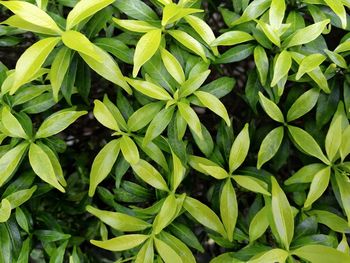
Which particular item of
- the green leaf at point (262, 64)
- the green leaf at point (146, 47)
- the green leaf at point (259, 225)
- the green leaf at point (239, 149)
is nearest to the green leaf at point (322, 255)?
the green leaf at point (259, 225)

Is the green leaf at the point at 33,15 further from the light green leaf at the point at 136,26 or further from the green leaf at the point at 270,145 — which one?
the green leaf at the point at 270,145

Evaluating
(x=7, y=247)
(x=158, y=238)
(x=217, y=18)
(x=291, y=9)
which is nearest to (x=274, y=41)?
(x=291, y=9)

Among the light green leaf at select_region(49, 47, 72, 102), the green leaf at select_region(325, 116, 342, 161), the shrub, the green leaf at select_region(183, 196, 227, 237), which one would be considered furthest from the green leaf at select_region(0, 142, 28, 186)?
the green leaf at select_region(325, 116, 342, 161)

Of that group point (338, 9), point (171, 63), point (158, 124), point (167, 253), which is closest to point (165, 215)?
point (167, 253)

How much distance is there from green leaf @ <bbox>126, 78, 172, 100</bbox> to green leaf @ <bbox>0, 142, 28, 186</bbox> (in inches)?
9.9

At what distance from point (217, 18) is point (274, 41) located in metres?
0.55

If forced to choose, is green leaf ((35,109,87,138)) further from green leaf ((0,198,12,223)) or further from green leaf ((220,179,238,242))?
green leaf ((220,179,238,242))

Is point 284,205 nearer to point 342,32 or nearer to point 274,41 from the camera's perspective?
point 274,41

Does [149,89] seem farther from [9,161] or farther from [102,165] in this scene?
[9,161]

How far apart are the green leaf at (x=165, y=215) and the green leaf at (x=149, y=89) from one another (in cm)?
20

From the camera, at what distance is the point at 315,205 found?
1.09 m

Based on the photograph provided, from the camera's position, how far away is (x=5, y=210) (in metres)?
0.96

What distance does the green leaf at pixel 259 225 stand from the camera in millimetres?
1000

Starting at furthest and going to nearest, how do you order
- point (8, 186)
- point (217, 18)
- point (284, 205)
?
point (217, 18) → point (8, 186) → point (284, 205)
